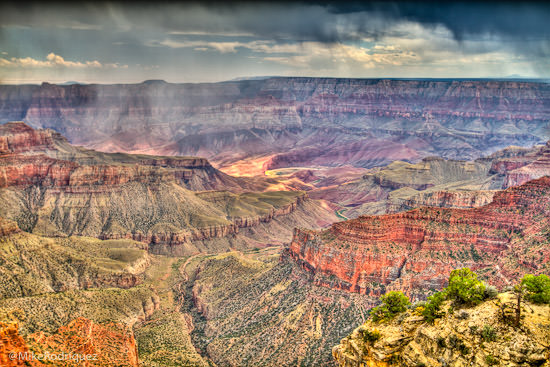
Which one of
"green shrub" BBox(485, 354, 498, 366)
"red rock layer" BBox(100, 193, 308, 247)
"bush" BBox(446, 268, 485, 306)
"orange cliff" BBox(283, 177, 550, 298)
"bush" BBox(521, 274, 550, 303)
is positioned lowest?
"red rock layer" BBox(100, 193, 308, 247)

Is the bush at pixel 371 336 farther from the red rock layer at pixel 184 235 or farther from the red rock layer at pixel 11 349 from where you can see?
the red rock layer at pixel 184 235

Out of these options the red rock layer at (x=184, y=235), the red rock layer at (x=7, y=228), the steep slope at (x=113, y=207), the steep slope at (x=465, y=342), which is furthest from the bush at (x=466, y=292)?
the red rock layer at (x=184, y=235)

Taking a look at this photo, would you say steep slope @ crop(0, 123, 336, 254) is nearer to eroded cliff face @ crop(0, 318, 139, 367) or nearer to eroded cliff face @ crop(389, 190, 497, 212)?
eroded cliff face @ crop(389, 190, 497, 212)

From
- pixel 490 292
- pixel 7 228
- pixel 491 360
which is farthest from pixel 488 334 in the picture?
pixel 7 228

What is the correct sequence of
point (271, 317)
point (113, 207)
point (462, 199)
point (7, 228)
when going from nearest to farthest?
point (271, 317) < point (7, 228) < point (462, 199) < point (113, 207)

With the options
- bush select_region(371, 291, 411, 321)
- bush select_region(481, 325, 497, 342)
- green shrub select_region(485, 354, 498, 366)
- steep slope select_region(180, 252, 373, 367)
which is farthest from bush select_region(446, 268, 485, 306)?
steep slope select_region(180, 252, 373, 367)

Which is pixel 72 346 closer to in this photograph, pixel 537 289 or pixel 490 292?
pixel 490 292

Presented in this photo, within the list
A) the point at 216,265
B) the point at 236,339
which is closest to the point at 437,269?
the point at 236,339
